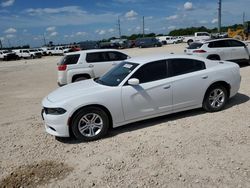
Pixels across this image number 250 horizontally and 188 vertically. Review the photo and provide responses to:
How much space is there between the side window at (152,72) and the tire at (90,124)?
3.62 ft

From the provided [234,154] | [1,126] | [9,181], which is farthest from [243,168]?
[1,126]

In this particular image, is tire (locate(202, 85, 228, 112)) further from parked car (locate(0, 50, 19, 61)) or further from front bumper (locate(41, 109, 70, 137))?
parked car (locate(0, 50, 19, 61))

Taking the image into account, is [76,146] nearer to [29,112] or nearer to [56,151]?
[56,151]

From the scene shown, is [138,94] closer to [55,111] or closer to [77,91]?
[77,91]

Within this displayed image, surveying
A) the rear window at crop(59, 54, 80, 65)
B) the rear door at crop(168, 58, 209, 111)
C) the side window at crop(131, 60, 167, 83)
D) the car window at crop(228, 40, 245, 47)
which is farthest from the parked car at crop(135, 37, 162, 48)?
the side window at crop(131, 60, 167, 83)

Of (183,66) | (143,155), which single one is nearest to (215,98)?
(183,66)

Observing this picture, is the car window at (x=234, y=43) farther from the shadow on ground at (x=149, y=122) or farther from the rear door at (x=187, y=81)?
the rear door at (x=187, y=81)

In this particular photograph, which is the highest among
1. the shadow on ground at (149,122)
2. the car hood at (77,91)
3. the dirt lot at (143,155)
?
the car hood at (77,91)

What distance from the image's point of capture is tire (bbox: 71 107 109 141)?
16.4ft

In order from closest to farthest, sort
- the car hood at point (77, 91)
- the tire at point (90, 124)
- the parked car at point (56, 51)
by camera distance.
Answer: the tire at point (90, 124), the car hood at point (77, 91), the parked car at point (56, 51)

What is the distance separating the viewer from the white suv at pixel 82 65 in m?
9.76

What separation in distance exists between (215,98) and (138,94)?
2131 millimetres

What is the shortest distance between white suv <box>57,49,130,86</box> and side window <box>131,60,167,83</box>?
4.45 m

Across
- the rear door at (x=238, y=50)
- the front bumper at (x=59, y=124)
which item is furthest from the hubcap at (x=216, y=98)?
the rear door at (x=238, y=50)
